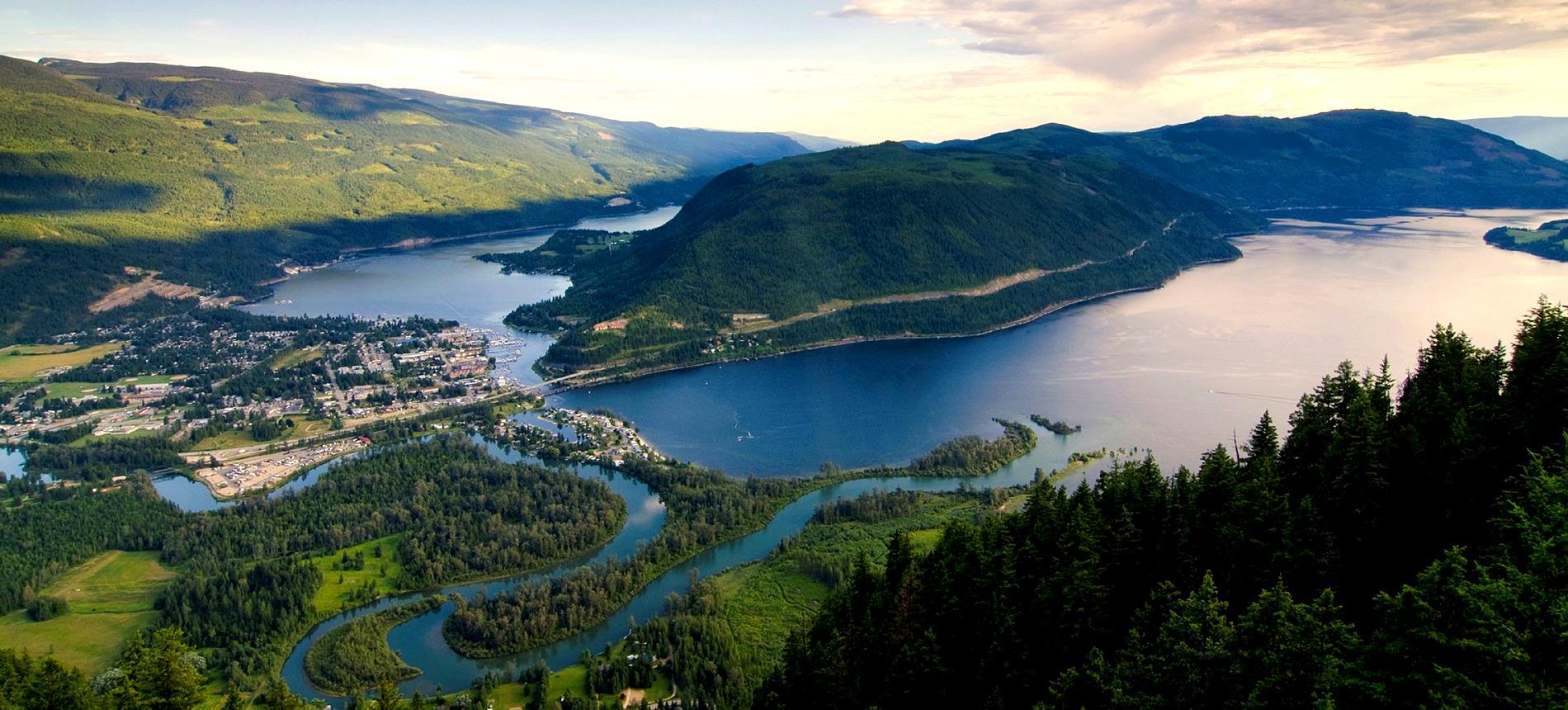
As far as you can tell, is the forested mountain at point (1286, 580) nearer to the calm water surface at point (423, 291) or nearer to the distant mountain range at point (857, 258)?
the distant mountain range at point (857, 258)

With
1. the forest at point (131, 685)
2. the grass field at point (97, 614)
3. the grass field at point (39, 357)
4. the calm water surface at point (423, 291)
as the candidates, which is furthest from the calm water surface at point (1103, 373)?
the grass field at point (39, 357)

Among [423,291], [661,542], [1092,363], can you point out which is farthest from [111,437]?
[1092,363]

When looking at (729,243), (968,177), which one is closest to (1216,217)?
(968,177)

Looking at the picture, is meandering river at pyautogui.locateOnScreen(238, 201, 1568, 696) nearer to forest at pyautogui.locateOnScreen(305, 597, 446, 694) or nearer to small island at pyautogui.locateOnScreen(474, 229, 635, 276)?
forest at pyautogui.locateOnScreen(305, 597, 446, 694)

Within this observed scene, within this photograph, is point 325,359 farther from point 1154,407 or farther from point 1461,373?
point 1461,373

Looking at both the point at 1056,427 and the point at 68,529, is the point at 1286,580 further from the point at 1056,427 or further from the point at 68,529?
the point at 68,529

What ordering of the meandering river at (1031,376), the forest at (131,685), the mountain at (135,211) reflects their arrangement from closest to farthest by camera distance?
the forest at (131,685), the meandering river at (1031,376), the mountain at (135,211)

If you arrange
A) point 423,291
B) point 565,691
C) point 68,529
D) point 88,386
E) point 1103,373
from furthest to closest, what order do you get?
point 423,291 → point 88,386 → point 1103,373 → point 68,529 → point 565,691

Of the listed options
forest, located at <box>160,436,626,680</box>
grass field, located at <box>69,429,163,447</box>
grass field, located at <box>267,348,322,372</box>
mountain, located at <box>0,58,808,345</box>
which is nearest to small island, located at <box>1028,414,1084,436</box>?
forest, located at <box>160,436,626,680</box>
